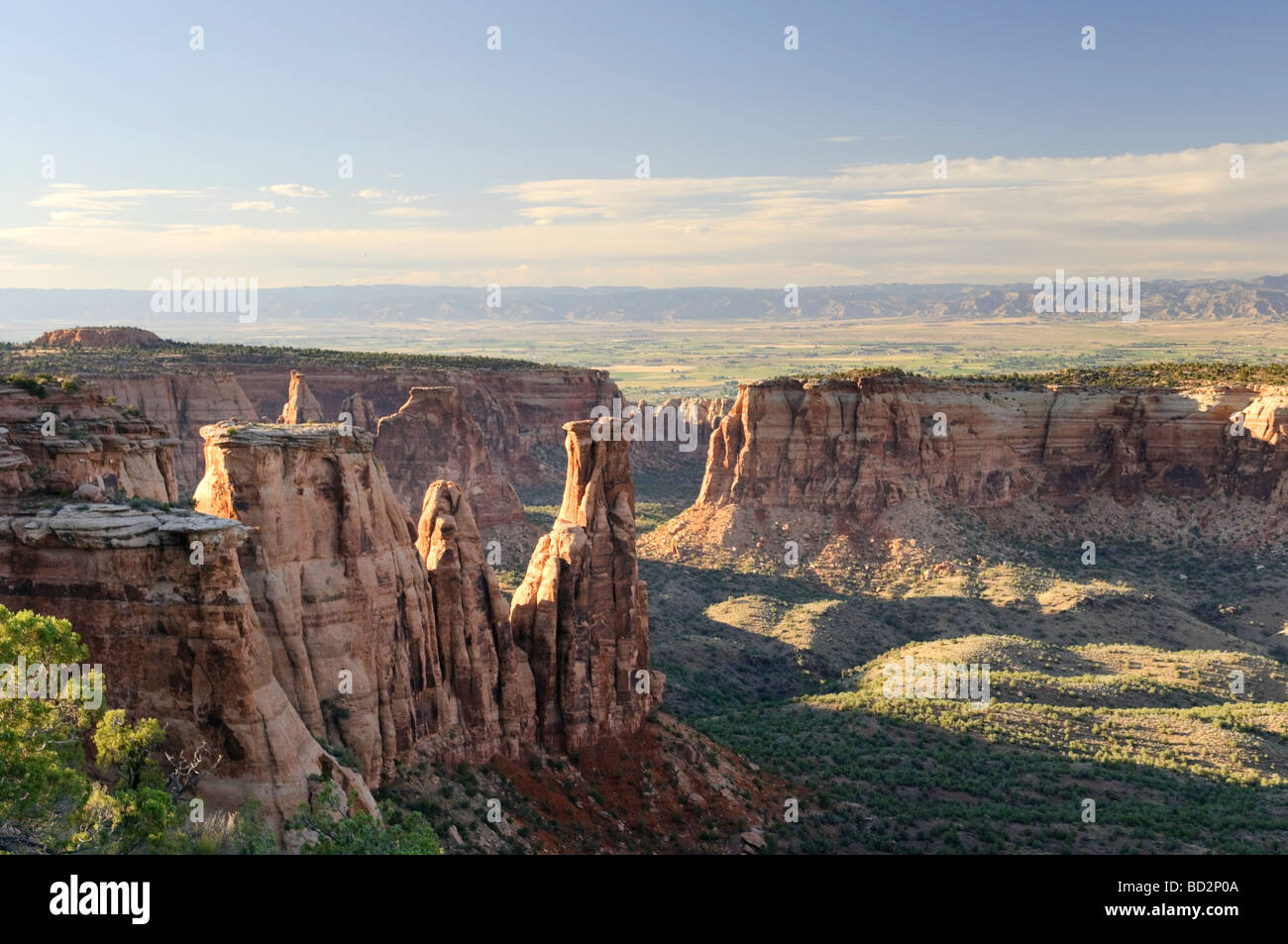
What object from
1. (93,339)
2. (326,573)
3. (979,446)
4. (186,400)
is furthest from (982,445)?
(93,339)

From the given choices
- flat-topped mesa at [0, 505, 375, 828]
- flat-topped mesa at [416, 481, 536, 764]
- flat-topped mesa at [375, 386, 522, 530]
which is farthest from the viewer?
flat-topped mesa at [375, 386, 522, 530]

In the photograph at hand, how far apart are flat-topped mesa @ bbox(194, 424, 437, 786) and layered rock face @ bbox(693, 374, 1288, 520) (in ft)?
201

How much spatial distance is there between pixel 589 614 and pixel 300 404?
75349 millimetres

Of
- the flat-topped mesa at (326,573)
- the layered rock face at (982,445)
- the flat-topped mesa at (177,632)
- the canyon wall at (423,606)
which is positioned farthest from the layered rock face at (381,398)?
the flat-topped mesa at (177,632)

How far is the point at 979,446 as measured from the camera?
94812 millimetres

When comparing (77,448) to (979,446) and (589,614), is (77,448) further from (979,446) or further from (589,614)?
(979,446)

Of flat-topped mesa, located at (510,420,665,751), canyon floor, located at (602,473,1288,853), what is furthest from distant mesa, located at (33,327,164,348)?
flat-topped mesa, located at (510,420,665,751)

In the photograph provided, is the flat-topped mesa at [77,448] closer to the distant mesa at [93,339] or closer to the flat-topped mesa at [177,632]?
the flat-topped mesa at [177,632]

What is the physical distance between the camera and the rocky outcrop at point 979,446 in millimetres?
91438

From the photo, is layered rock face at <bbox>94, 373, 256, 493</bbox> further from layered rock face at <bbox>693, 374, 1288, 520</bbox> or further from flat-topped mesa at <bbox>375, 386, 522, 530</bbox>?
layered rock face at <bbox>693, 374, 1288, 520</bbox>

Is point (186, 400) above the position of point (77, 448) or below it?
above

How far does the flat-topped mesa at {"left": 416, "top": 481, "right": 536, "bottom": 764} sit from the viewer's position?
125 ft

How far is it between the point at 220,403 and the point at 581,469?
243 ft

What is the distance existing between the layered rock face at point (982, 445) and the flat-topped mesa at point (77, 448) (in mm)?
58140
